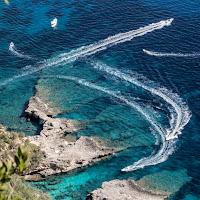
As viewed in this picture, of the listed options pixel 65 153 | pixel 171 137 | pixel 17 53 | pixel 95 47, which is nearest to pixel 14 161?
pixel 65 153

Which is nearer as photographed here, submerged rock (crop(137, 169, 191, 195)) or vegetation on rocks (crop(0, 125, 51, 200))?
vegetation on rocks (crop(0, 125, 51, 200))

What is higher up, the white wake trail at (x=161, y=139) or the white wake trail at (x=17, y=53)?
the white wake trail at (x=17, y=53)

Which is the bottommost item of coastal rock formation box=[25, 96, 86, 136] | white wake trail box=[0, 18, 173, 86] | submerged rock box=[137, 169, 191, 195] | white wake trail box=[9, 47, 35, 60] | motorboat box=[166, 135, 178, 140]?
submerged rock box=[137, 169, 191, 195]

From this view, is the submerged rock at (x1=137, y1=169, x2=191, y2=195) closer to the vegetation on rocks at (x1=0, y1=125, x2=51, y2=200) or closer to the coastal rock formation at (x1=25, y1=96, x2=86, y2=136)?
the vegetation on rocks at (x1=0, y1=125, x2=51, y2=200)

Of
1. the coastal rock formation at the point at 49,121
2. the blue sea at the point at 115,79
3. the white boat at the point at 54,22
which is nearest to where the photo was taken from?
the blue sea at the point at 115,79

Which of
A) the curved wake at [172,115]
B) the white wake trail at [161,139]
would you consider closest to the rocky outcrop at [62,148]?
the white wake trail at [161,139]

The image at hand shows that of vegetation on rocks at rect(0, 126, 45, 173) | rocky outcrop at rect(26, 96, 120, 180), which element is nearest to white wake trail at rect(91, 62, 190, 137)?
rocky outcrop at rect(26, 96, 120, 180)

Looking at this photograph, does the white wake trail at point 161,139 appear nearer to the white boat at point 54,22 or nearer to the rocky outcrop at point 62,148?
the rocky outcrop at point 62,148
